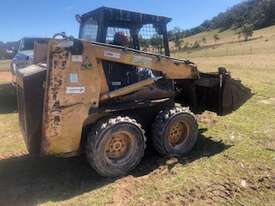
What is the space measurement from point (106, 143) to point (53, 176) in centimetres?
110

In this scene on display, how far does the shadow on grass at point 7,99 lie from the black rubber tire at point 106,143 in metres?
6.69

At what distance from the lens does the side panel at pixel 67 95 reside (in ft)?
17.0

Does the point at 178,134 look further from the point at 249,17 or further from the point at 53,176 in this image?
the point at 249,17

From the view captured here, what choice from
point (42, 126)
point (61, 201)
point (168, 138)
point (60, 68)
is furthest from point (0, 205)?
point (168, 138)

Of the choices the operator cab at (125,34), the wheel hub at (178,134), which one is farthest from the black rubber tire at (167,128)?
the operator cab at (125,34)

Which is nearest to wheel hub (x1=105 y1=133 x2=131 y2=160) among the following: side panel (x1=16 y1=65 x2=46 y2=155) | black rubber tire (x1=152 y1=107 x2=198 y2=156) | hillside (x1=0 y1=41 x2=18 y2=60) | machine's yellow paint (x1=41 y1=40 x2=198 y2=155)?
machine's yellow paint (x1=41 y1=40 x2=198 y2=155)

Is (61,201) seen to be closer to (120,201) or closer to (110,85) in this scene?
(120,201)

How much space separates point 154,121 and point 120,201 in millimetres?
1820

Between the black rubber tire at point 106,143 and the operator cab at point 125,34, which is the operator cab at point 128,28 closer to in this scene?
the operator cab at point 125,34

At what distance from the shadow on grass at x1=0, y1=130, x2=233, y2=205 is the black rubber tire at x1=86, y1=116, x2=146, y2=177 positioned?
19 centimetres

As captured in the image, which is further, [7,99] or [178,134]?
[7,99]

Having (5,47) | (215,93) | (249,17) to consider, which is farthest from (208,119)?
(249,17)

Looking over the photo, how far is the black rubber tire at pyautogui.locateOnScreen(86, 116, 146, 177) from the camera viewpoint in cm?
558

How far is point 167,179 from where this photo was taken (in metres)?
5.73
